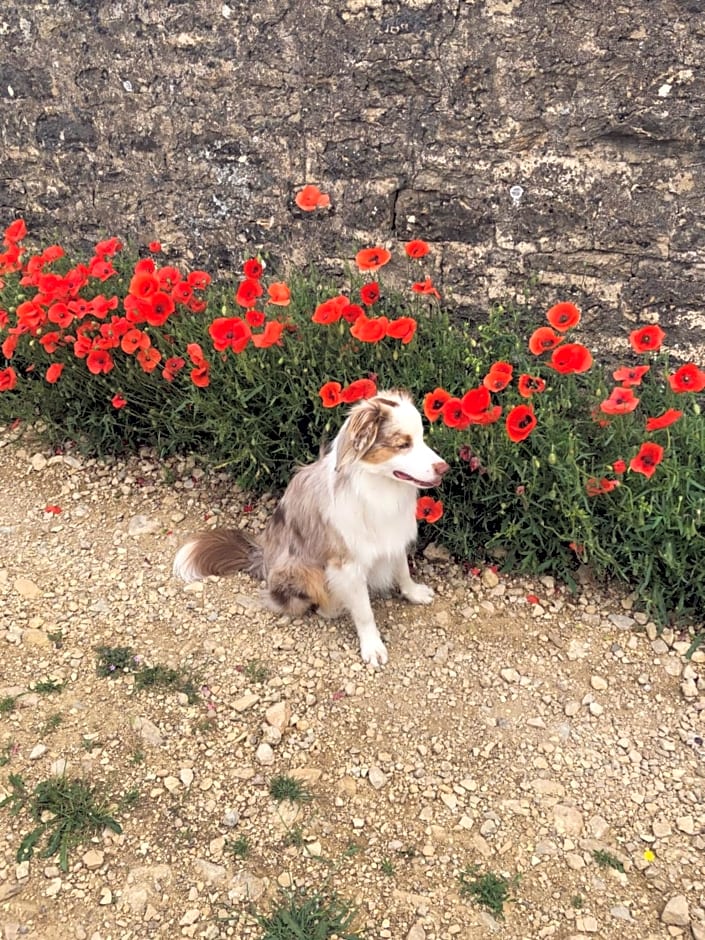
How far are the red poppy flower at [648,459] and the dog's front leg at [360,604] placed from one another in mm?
1287

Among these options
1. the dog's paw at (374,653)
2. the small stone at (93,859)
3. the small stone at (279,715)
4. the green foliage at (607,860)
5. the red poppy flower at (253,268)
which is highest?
the red poppy flower at (253,268)

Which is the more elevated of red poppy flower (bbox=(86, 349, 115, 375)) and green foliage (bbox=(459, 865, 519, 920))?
red poppy flower (bbox=(86, 349, 115, 375))

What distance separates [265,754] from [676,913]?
1603mm

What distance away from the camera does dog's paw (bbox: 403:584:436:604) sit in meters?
3.76

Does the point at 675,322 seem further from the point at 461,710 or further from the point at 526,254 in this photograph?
the point at 461,710

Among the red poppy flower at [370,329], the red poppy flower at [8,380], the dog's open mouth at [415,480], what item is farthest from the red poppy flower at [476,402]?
the red poppy flower at [8,380]

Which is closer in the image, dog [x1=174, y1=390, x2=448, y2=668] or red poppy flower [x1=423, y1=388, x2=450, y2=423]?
dog [x1=174, y1=390, x2=448, y2=668]

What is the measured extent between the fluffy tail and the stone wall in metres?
1.82

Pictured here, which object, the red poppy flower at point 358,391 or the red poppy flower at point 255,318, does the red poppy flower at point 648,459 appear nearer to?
the red poppy flower at point 358,391

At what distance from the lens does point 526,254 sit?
411cm

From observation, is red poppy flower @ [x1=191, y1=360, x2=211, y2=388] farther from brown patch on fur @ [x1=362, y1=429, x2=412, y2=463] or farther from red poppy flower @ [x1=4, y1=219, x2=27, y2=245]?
red poppy flower @ [x1=4, y1=219, x2=27, y2=245]

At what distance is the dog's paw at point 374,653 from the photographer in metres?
3.48

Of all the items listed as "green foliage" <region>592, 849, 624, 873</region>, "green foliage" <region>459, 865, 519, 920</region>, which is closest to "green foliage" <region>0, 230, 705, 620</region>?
"green foliage" <region>592, 849, 624, 873</region>

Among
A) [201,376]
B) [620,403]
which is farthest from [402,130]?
[620,403]
